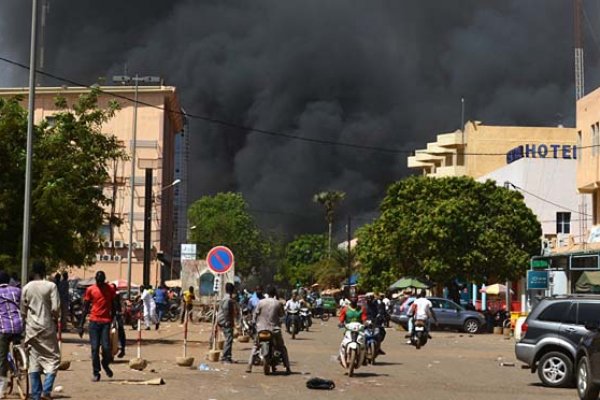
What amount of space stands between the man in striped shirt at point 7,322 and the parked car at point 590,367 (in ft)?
27.9

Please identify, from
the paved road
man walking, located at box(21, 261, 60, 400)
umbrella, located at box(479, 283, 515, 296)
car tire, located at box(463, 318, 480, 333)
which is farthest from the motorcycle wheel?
umbrella, located at box(479, 283, 515, 296)

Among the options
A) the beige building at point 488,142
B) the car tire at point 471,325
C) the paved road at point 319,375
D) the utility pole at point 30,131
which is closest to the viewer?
the paved road at point 319,375

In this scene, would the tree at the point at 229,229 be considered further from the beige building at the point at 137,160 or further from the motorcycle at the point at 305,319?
the motorcycle at the point at 305,319

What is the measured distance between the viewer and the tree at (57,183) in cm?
2850

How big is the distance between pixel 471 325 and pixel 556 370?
29319 millimetres

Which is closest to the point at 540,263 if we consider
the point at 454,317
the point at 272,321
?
the point at 454,317

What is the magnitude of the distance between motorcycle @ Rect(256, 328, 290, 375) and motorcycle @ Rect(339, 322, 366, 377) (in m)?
1.26

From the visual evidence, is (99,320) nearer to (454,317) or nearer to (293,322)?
(293,322)

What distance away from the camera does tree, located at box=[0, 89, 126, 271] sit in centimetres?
2850

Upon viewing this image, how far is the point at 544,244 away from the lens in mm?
56875

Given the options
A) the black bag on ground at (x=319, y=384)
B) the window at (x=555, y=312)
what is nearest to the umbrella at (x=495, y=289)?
the window at (x=555, y=312)

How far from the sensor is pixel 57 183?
94.4 feet

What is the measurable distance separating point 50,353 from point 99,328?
397 centimetres

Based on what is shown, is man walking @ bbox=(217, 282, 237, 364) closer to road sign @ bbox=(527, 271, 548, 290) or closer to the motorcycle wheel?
the motorcycle wheel
